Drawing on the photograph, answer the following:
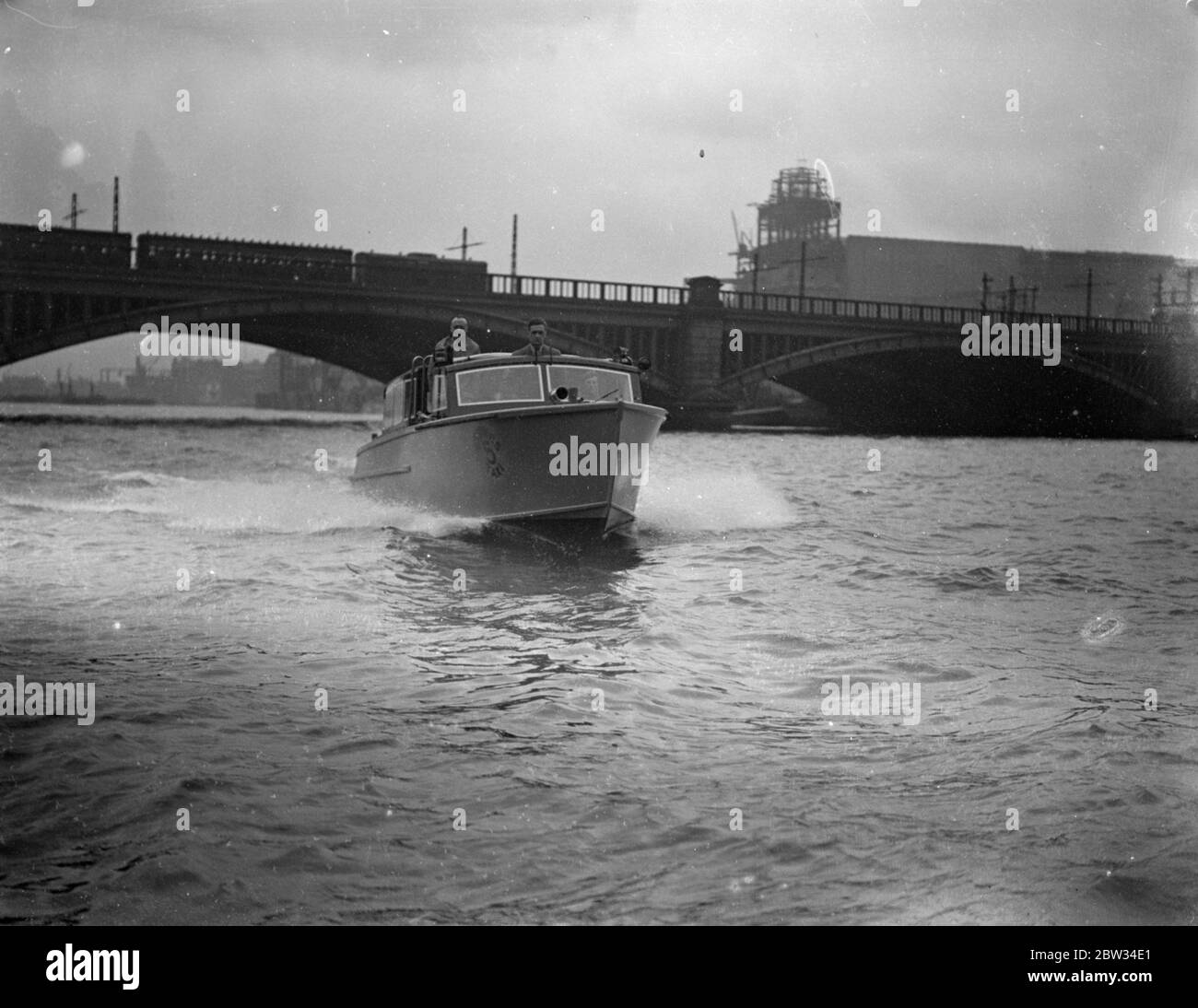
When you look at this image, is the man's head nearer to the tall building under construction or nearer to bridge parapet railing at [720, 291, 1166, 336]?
bridge parapet railing at [720, 291, 1166, 336]

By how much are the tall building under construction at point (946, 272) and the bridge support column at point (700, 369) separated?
33.8 metres

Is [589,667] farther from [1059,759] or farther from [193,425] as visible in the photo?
[193,425]

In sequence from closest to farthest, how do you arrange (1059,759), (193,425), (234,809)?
(234,809)
(1059,759)
(193,425)

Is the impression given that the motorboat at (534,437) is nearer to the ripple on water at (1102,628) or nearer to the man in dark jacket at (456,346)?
the man in dark jacket at (456,346)

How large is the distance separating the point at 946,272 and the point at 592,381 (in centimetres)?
9991

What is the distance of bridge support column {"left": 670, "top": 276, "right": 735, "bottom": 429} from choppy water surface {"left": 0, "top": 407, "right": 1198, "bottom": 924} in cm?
4810

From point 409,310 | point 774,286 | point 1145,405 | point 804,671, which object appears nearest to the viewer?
point 804,671

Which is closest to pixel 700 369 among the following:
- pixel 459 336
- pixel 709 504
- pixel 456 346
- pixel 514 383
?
pixel 709 504

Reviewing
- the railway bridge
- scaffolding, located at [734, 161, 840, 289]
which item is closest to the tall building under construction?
scaffolding, located at [734, 161, 840, 289]

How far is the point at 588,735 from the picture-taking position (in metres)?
7.36

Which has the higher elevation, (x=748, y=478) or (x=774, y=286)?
(x=774, y=286)
